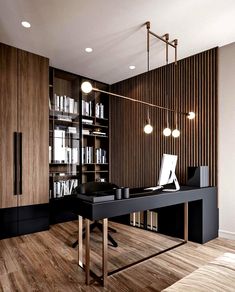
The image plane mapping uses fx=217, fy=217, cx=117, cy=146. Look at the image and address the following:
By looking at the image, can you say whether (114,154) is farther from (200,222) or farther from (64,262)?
(64,262)

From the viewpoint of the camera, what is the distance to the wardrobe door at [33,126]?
346 cm

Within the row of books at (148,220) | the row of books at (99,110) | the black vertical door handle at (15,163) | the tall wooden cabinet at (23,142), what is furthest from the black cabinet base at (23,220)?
the row of books at (99,110)

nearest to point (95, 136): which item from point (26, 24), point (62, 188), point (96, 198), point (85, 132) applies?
point (85, 132)

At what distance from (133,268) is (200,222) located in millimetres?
1237

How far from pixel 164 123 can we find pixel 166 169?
1.50 m

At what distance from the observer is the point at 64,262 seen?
253 cm

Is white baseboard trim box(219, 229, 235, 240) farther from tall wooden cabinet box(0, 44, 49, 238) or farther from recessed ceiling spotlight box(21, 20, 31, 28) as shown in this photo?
recessed ceiling spotlight box(21, 20, 31, 28)

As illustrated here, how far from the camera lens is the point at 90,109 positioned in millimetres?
4789

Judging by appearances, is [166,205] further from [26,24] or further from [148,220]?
[26,24]

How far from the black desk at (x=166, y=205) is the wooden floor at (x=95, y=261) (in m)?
0.18

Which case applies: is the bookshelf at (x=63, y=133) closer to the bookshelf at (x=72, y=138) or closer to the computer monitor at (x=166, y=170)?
the bookshelf at (x=72, y=138)

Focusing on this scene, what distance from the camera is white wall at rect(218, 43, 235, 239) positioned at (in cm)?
322

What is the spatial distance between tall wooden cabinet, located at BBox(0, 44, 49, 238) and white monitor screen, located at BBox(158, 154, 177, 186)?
205cm

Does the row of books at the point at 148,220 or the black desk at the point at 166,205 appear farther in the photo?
the row of books at the point at 148,220
